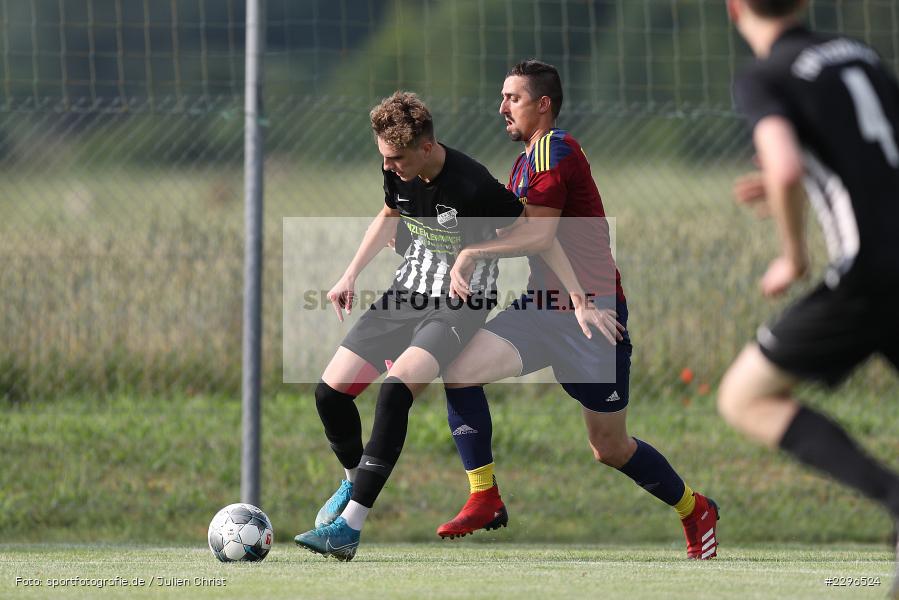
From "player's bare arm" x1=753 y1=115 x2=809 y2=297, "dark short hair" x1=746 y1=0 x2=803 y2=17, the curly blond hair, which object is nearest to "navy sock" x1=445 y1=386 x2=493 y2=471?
the curly blond hair

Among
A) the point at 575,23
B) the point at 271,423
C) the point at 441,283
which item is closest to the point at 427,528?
the point at 271,423

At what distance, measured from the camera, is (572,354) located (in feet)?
19.2

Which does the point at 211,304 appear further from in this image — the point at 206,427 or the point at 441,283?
the point at 441,283

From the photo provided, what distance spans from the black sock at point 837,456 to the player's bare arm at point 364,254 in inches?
103

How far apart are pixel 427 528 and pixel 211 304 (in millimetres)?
2265

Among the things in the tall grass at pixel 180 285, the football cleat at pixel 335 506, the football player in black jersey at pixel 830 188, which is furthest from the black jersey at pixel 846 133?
the tall grass at pixel 180 285

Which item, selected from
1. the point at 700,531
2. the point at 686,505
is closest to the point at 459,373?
the point at 686,505

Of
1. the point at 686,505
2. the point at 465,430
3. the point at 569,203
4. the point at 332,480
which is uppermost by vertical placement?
the point at 569,203

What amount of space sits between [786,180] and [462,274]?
2.27m

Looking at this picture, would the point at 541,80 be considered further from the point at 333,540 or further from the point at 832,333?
the point at 832,333

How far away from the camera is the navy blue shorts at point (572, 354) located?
5.84m

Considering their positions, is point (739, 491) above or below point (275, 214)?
below

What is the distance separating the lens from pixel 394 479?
841cm

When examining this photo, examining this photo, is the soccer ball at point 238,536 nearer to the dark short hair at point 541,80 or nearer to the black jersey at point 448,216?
the black jersey at point 448,216
